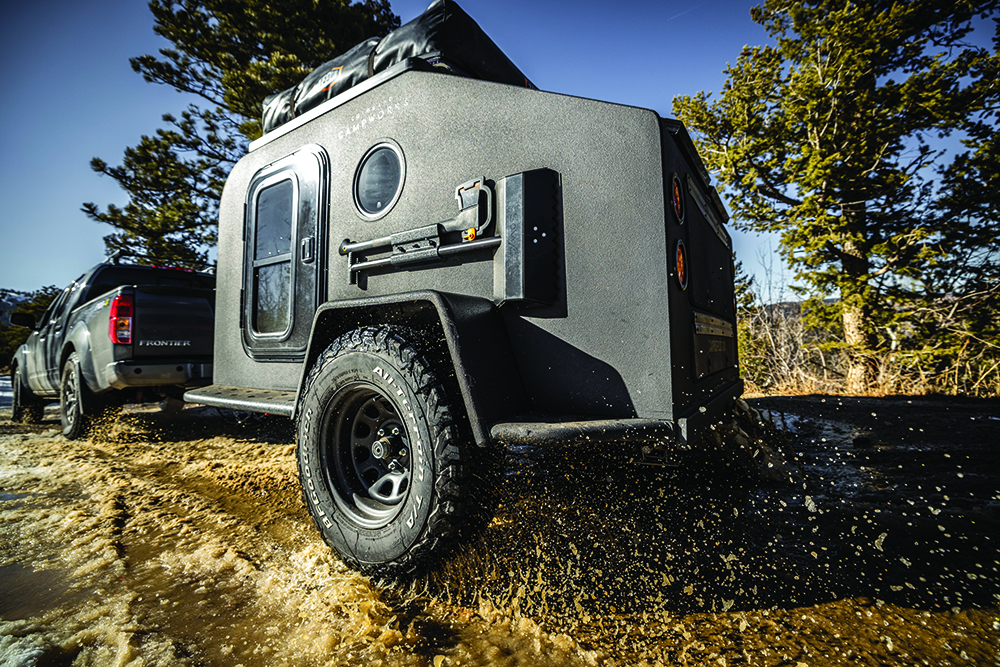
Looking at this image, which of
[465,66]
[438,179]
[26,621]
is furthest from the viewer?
[465,66]

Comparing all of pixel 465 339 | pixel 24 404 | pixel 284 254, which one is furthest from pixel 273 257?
pixel 24 404

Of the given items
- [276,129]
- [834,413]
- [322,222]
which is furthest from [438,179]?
[834,413]

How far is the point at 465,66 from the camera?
2457mm

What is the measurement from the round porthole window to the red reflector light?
145 centimetres

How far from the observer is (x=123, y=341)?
4.46m

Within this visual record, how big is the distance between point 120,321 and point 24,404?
4431 mm

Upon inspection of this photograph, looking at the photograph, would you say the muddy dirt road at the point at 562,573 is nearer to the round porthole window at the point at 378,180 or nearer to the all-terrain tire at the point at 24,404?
the round porthole window at the point at 378,180

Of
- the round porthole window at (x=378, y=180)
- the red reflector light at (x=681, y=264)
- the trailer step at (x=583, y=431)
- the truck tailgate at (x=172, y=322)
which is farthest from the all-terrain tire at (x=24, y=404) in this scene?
the red reflector light at (x=681, y=264)

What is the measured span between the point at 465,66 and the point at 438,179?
77 centimetres

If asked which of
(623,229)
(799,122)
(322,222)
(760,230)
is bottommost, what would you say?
(623,229)

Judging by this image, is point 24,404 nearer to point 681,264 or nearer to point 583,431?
point 583,431

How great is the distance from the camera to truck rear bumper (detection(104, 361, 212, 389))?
440cm

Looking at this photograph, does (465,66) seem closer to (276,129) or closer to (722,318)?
Answer: (276,129)

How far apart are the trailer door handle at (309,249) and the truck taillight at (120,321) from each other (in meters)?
3.08
